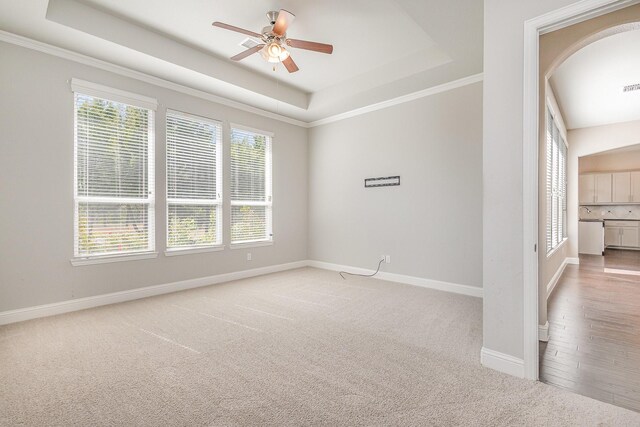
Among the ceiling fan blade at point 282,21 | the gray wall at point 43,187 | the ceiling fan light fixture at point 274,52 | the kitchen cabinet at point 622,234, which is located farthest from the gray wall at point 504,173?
the kitchen cabinet at point 622,234

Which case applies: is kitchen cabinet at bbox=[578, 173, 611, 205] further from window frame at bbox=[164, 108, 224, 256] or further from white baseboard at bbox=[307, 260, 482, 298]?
window frame at bbox=[164, 108, 224, 256]

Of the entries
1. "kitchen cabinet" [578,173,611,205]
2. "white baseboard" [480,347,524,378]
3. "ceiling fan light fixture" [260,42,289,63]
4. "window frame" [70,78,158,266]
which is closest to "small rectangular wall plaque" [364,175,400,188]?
"ceiling fan light fixture" [260,42,289,63]

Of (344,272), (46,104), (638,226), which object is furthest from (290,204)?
(638,226)

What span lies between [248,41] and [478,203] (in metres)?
3.53

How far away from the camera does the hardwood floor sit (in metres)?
2.00

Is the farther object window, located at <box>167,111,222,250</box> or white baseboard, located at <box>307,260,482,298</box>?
window, located at <box>167,111,222,250</box>

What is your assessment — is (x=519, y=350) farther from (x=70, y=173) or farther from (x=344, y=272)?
(x=70, y=173)

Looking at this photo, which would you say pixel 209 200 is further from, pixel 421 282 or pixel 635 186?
pixel 635 186

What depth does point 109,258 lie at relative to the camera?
3.67 m

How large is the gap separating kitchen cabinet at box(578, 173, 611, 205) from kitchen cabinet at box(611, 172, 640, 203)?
0.10 meters

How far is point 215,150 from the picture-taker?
475 centimetres

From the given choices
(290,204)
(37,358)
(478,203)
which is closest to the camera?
(37,358)

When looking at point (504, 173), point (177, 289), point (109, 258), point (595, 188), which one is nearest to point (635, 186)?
point (595, 188)

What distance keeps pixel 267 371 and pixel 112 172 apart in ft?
10.3
